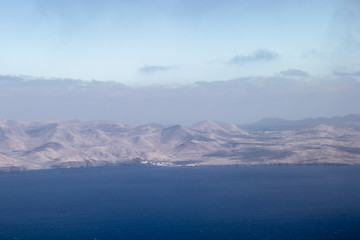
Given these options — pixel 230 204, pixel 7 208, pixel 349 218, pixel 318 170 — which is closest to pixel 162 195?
pixel 230 204

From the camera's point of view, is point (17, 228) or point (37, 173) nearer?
point (17, 228)

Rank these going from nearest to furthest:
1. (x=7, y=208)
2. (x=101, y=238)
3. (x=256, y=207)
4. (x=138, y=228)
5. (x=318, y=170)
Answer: (x=101, y=238)
(x=138, y=228)
(x=256, y=207)
(x=7, y=208)
(x=318, y=170)

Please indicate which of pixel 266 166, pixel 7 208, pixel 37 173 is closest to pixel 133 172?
pixel 37 173

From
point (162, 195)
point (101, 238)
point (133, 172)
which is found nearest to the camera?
point (101, 238)

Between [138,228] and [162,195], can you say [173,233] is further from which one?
[162,195]

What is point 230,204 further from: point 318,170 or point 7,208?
point 318,170

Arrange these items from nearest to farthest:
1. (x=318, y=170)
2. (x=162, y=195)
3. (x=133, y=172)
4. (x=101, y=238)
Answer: (x=101, y=238) < (x=162, y=195) < (x=318, y=170) < (x=133, y=172)
